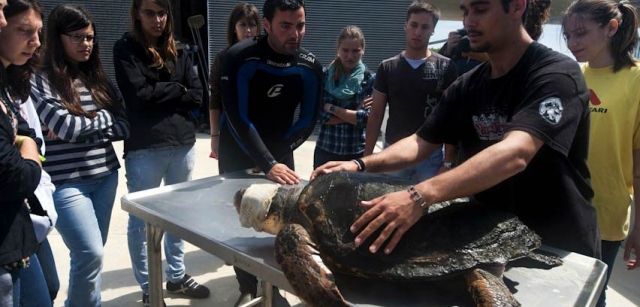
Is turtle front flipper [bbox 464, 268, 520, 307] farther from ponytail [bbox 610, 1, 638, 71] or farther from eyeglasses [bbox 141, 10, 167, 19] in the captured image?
eyeglasses [bbox 141, 10, 167, 19]

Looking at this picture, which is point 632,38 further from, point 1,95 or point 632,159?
point 1,95

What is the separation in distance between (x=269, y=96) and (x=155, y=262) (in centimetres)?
118

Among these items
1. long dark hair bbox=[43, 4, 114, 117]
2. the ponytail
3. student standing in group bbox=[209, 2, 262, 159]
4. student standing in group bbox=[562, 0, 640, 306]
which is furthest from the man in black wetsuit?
the ponytail

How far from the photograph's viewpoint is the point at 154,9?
294 centimetres

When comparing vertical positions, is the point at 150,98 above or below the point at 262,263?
above

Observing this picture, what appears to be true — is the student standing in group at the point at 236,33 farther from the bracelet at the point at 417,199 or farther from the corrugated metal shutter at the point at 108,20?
the corrugated metal shutter at the point at 108,20

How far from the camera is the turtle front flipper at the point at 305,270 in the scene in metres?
→ 1.45

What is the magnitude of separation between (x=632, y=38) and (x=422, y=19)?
1554 mm

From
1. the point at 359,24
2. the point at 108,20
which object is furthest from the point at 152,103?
the point at 359,24

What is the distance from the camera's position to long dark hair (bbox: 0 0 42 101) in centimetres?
203

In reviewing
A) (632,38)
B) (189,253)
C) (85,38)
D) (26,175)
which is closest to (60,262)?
(189,253)

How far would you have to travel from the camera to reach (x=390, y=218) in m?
1.48

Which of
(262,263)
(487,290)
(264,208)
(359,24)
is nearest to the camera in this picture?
(487,290)

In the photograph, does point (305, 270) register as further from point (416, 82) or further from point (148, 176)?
point (416, 82)
